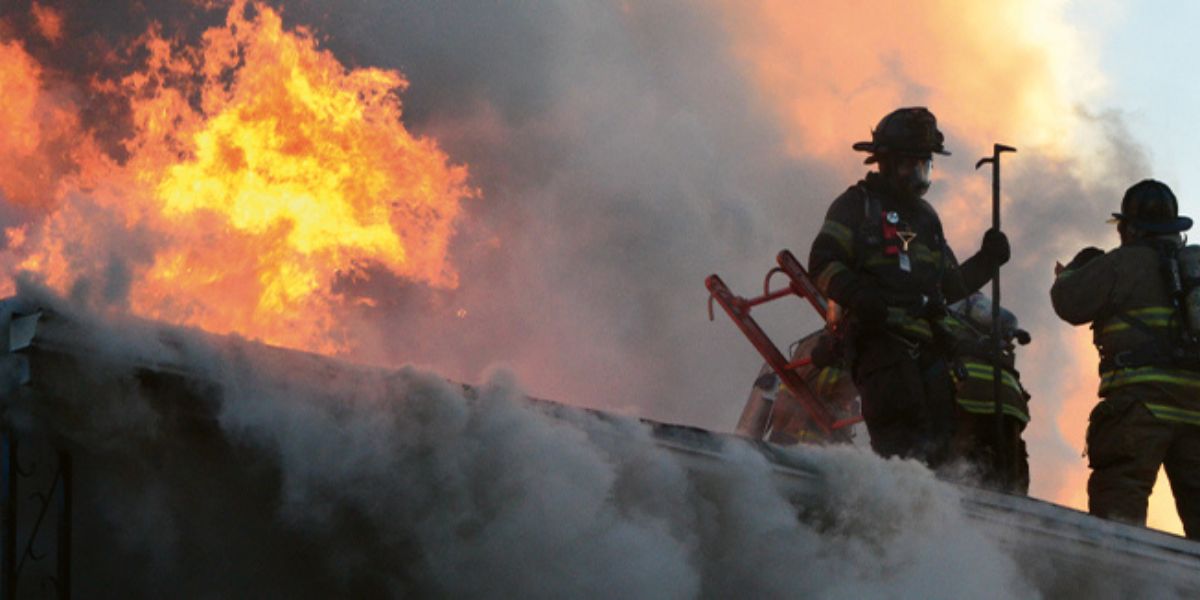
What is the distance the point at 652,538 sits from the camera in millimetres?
5215

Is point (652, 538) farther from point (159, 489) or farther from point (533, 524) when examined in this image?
point (159, 489)

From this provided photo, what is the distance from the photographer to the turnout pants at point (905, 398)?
699 cm

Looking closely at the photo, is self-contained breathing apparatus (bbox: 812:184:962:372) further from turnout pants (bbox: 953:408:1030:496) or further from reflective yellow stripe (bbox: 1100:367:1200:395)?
turnout pants (bbox: 953:408:1030:496)

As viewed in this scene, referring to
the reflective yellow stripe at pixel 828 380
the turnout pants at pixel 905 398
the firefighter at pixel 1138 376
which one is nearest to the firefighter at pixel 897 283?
the turnout pants at pixel 905 398

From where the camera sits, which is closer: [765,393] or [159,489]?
[159,489]

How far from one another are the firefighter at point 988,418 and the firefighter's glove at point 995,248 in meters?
0.45

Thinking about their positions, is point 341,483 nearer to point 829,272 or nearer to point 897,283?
point 829,272

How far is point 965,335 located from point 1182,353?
162cm

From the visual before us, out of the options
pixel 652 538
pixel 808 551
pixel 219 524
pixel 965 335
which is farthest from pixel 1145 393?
pixel 219 524

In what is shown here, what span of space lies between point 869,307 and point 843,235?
428mm

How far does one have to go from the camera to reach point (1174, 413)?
776 cm

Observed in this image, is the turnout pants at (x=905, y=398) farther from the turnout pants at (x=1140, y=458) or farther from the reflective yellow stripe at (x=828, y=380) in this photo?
the reflective yellow stripe at (x=828, y=380)

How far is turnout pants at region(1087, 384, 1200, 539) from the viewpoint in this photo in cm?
772

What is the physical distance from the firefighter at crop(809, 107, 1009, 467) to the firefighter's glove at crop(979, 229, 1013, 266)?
19 cm
